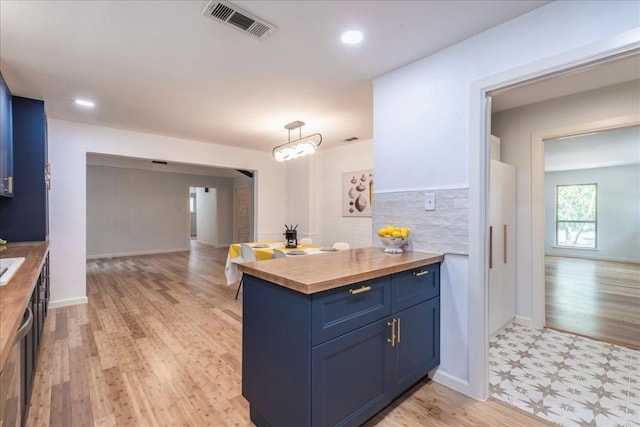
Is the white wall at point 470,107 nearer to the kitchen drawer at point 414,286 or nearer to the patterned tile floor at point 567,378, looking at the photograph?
the kitchen drawer at point 414,286

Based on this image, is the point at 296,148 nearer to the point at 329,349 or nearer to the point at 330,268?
the point at 330,268

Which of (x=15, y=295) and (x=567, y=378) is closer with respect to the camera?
(x=15, y=295)

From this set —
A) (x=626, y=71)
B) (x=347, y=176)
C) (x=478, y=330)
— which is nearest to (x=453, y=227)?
(x=478, y=330)

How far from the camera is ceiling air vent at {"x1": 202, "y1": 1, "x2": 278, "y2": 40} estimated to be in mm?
1729

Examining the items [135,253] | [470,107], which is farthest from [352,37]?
[135,253]

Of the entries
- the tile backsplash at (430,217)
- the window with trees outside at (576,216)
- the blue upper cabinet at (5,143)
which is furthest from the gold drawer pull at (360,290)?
the window with trees outside at (576,216)

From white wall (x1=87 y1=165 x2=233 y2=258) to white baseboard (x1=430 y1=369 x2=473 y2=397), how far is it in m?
8.14

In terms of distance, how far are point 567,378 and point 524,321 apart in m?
1.09

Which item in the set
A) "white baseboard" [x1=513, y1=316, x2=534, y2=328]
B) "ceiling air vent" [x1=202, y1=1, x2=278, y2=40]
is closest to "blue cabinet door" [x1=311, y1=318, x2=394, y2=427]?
"ceiling air vent" [x1=202, y1=1, x2=278, y2=40]

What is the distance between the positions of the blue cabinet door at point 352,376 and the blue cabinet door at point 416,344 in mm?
99

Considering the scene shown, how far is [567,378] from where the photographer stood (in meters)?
2.13

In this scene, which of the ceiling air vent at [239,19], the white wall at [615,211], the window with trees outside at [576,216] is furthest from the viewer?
the window with trees outside at [576,216]

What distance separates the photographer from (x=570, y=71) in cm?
166

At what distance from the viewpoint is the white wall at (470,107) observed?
1598mm
